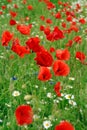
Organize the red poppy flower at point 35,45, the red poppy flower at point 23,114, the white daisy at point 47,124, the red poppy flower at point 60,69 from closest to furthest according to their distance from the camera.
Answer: the red poppy flower at point 23,114, the red poppy flower at point 60,69, the white daisy at point 47,124, the red poppy flower at point 35,45

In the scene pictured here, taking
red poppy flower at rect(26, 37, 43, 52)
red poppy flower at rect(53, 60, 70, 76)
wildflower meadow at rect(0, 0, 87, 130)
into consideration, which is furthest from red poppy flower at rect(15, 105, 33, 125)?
red poppy flower at rect(26, 37, 43, 52)

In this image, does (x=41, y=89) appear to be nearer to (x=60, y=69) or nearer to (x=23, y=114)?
(x=60, y=69)

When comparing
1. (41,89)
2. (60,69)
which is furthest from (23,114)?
(41,89)

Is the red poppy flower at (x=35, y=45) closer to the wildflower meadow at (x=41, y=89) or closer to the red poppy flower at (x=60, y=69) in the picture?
the wildflower meadow at (x=41, y=89)

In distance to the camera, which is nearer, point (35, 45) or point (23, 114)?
point (23, 114)

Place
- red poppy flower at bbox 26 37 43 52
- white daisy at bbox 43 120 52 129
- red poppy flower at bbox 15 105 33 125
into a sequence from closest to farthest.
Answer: red poppy flower at bbox 15 105 33 125 < white daisy at bbox 43 120 52 129 < red poppy flower at bbox 26 37 43 52

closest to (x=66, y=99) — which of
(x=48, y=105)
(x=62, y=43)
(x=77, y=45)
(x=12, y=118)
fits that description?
(x=48, y=105)

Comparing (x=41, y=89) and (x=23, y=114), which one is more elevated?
(x=23, y=114)

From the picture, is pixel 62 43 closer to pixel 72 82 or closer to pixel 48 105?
pixel 72 82

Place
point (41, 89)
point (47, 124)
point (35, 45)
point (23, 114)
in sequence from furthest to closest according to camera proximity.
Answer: point (41, 89) → point (35, 45) → point (47, 124) → point (23, 114)

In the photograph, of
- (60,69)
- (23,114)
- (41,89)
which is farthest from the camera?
(41,89)

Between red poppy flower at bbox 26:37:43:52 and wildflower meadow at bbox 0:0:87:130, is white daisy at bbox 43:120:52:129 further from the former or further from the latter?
red poppy flower at bbox 26:37:43:52

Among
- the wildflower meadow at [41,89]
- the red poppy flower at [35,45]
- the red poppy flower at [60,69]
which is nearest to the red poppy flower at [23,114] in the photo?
the wildflower meadow at [41,89]

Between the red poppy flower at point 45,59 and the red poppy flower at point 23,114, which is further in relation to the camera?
the red poppy flower at point 45,59
